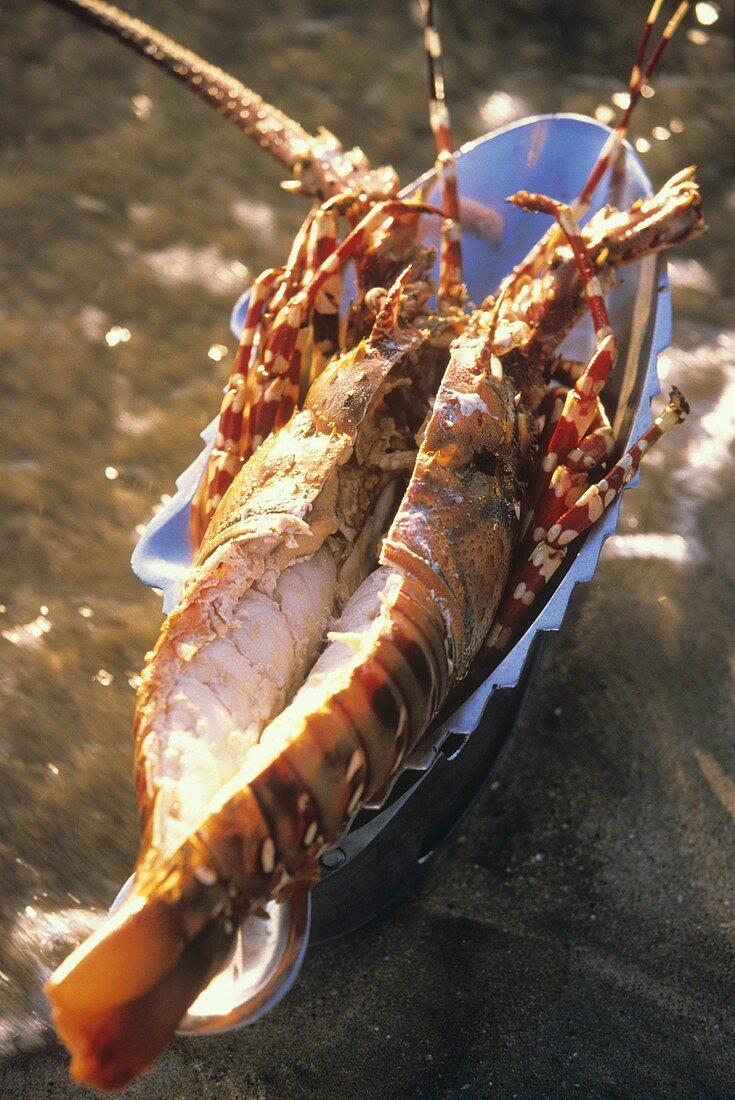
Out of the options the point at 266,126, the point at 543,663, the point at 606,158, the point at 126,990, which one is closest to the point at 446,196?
the point at 606,158

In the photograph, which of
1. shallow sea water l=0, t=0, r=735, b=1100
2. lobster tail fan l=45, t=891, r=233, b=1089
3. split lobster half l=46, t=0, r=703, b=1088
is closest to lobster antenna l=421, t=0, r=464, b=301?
split lobster half l=46, t=0, r=703, b=1088

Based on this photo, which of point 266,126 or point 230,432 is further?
point 266,126

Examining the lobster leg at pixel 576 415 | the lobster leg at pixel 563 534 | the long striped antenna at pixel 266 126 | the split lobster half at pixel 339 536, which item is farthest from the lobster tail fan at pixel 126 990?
the long striped antenna at pixel 266 126

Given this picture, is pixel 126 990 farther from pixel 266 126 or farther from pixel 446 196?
pixel 266 126

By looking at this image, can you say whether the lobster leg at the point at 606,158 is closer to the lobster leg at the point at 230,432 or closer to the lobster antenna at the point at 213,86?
the lobster leg at the point at 230,432

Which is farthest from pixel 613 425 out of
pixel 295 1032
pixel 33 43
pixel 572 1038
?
pixel 33 43

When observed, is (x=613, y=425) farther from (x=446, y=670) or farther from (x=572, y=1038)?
(x=572, y=1038)
